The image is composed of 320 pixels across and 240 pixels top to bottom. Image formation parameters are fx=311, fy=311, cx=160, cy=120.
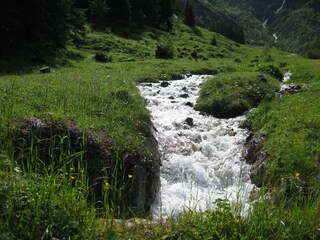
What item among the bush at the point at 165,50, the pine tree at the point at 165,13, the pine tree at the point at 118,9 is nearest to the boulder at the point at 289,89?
the bush at the point at 165,50

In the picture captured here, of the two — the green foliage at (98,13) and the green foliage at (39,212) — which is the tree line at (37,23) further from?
the green foliage at (39,212)

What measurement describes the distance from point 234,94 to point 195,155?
25.1 feet

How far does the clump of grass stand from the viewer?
17.7m

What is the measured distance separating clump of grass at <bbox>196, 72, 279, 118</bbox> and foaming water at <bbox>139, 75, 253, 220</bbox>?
1.04 meters

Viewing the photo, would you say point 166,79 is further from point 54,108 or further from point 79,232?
point 79,232

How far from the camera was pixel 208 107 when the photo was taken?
59.9ft

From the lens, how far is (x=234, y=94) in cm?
1894

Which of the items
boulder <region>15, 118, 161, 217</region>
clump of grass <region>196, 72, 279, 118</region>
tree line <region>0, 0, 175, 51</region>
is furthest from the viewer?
tree line <region>0, 0, 175, 51</region>

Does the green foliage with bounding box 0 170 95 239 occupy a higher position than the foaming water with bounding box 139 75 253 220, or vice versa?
the green foliage with bounding box 0 170 95 239

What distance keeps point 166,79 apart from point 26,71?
1161 centimetres

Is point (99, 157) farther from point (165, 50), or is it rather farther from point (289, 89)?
point (165, 50)

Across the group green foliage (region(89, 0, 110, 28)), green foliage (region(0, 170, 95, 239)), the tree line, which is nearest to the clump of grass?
green foliage (region(0, 170, 95, 239))

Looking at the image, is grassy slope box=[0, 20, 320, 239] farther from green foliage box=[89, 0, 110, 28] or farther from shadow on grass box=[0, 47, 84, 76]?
green foliage box=[89, 0, 110, 28]

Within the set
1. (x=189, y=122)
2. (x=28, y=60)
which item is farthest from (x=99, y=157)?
(x=28, y=60)
